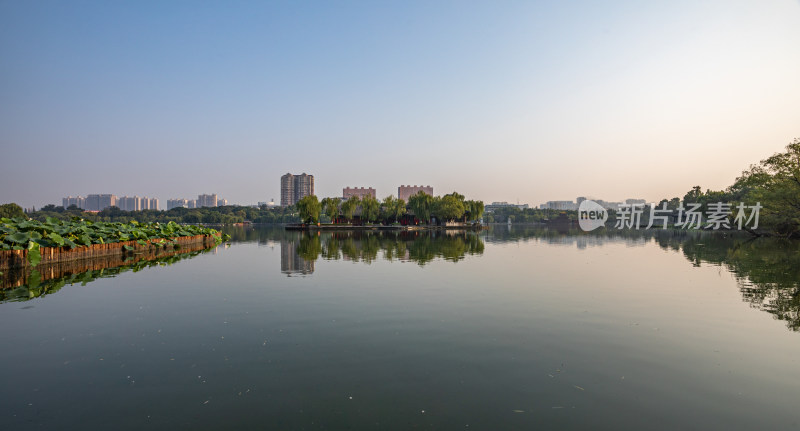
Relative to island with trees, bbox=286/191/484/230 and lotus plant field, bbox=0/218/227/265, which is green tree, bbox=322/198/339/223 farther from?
lotus plant field, bbox=0/218/227/265

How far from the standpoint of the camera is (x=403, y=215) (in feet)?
420

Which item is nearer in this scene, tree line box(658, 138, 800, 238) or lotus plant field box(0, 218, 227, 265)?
lotus plant field box(0, 218, 227, 265)

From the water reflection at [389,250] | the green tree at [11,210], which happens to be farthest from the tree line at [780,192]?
the green tree at [11,210]

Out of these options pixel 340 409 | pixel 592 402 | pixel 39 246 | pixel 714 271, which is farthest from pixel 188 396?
pixel 714 271

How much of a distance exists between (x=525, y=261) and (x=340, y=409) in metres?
24.9

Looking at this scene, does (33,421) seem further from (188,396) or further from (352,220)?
(352,220)

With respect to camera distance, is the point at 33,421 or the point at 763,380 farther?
the point at 763,380

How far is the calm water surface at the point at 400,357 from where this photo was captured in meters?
6.40

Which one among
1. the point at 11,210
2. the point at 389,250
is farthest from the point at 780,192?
the point at 11,210

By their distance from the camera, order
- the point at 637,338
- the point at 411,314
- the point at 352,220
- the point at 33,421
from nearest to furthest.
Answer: the point at 33,421, the point at 637,338, the point at 411,314, the point at 352,220

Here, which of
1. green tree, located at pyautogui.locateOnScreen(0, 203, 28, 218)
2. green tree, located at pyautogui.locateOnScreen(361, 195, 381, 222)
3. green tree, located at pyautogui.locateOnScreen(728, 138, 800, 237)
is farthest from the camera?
green tree, located at pyautogui.locateOnScreen(361, 195, 381, 222)

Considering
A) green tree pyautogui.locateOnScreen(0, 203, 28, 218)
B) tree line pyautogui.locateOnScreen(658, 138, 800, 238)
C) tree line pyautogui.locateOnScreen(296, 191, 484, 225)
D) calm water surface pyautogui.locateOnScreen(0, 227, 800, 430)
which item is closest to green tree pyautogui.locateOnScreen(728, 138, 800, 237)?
tree line pyautogui.locateOnScreen(658, 138, 800, 238)

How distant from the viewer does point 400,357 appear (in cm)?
896

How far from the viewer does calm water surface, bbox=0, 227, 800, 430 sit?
6.40m
